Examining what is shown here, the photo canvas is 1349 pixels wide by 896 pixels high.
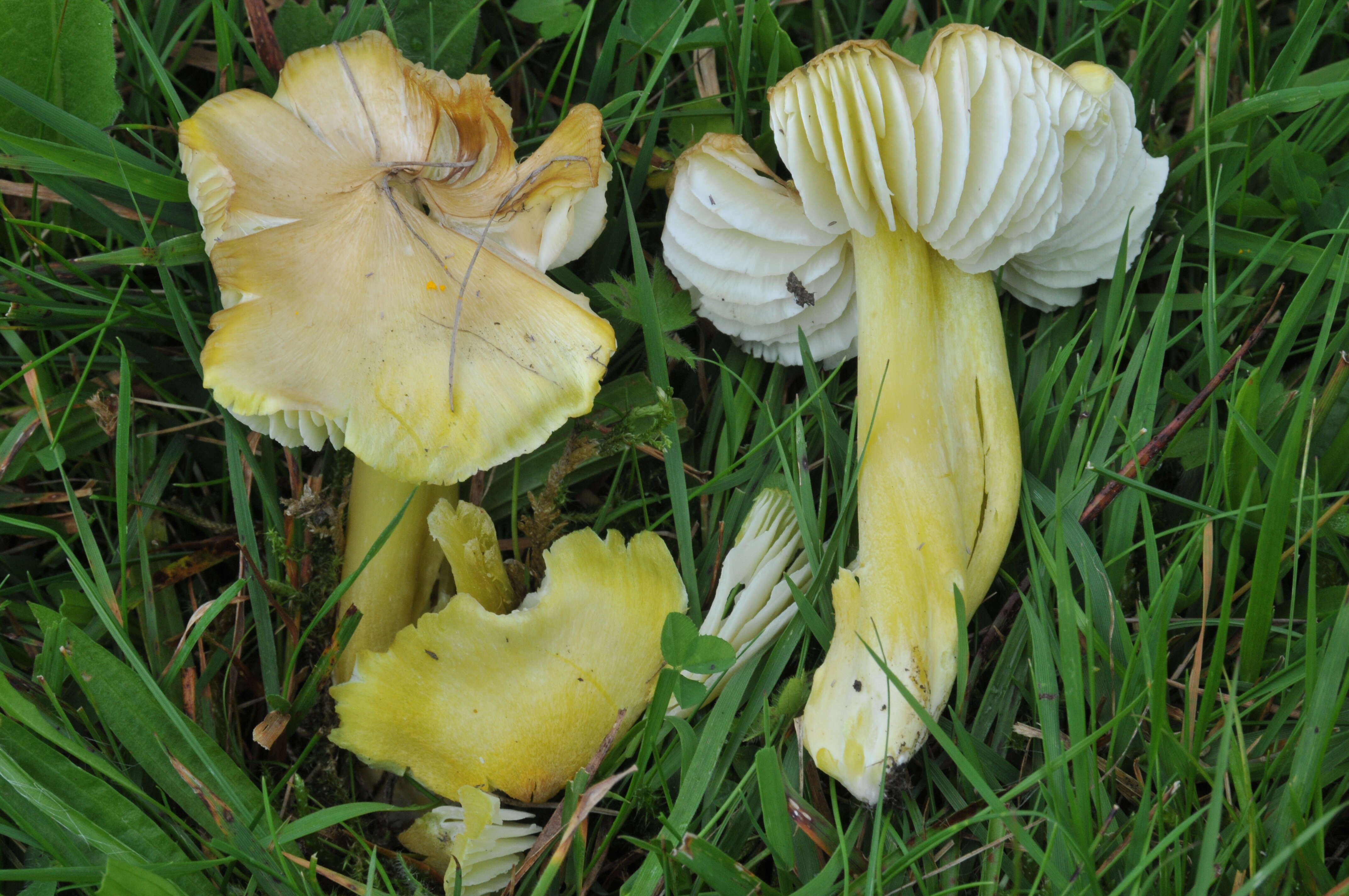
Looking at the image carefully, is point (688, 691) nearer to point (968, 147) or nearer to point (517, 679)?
point (517, 679)

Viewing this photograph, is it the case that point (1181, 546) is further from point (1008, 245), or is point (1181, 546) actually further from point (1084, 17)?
point (1084, 17)

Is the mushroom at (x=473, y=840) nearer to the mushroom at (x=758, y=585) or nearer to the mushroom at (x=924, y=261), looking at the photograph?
the mushroom at (x=758, y=585)

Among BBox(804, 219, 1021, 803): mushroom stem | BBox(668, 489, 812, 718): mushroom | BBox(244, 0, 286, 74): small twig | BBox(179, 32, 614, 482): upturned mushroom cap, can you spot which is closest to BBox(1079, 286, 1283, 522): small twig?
BBox(804, 219, 1021, 803): mushroom stem

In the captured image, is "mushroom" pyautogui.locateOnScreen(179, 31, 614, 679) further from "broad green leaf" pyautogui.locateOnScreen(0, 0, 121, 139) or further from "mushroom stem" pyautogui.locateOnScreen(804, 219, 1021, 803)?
"mushroom stem" pyautogui.locateOnScreen(804, 219, 1021, 803)

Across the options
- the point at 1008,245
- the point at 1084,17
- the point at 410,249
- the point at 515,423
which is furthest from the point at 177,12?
the point at 1084,17

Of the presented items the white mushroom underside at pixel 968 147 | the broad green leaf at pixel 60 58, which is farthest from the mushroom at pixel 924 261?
the broad green leaf at pixel 60 58

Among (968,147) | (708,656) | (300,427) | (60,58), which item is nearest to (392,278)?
(300,427)
